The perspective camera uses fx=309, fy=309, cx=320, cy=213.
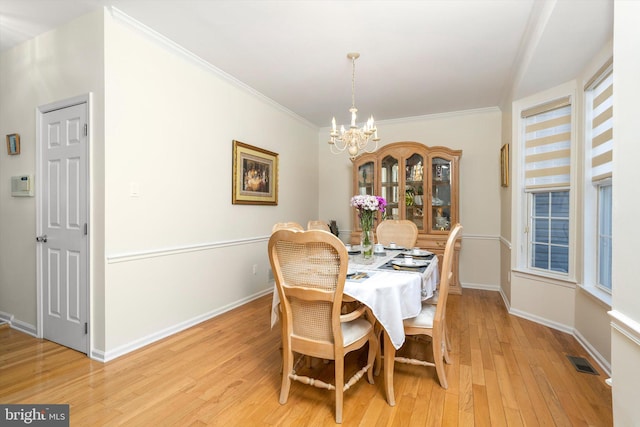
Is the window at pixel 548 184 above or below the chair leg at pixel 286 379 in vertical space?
above

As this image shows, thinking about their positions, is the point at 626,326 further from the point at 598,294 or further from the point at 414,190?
the point at 414,190

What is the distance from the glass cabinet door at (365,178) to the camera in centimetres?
480

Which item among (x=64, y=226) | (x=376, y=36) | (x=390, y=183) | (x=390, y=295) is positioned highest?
(x=376, y=36)

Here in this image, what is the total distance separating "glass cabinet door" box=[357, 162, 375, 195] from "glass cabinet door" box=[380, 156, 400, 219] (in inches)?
7.9

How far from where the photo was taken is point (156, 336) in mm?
2666

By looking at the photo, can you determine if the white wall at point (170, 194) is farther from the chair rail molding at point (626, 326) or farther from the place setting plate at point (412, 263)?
the chair rail molding at point (626, 326)

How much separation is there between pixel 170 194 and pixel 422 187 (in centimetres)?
326

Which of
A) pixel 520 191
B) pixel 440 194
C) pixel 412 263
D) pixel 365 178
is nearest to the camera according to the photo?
pixel 412 263

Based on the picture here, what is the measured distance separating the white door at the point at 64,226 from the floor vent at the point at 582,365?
3.66 m

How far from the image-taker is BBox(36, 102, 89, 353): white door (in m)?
2.42

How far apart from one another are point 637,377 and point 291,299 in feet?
4.78

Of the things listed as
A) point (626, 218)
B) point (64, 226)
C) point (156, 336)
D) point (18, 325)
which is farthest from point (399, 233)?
point (18, 325)

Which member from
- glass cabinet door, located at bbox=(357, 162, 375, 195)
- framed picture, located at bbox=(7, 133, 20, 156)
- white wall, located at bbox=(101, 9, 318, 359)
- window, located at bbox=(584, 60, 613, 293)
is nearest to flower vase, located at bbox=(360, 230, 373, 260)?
white wall, located at bbox=(101, 9, 318, 359)

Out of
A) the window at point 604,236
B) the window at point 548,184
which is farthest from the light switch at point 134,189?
the window at point 548,184
